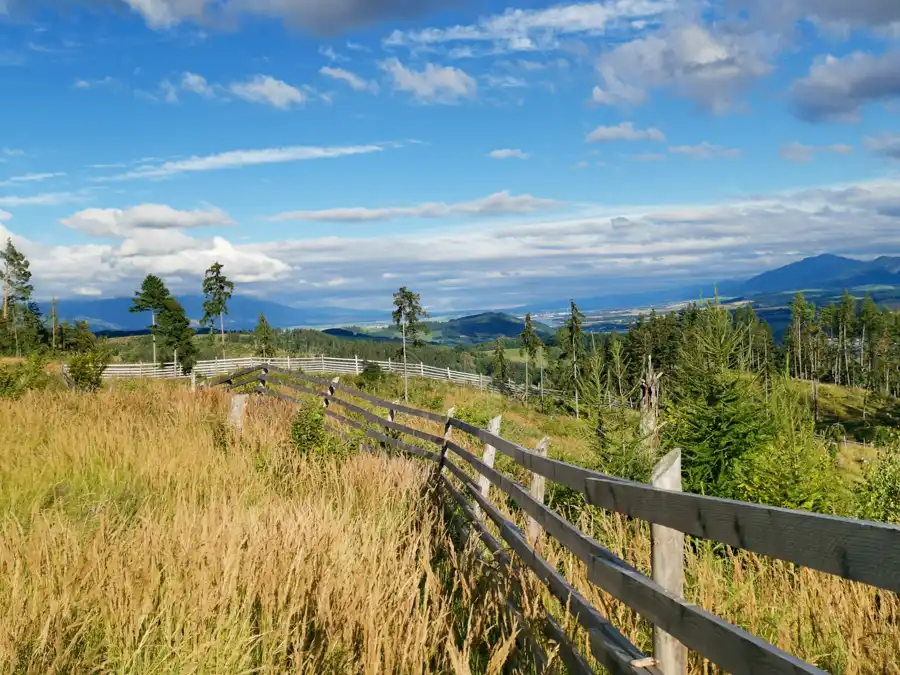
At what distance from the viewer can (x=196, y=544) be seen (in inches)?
165

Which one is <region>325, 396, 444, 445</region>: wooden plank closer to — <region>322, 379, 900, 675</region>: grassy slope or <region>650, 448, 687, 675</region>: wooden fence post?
<region>322, 379, 900, 675</region>: grassy slope

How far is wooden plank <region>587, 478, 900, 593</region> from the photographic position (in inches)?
61.4

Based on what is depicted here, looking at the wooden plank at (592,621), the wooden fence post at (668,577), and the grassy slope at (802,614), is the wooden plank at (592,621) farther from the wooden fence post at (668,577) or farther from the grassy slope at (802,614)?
the grassy slope at (802,614)

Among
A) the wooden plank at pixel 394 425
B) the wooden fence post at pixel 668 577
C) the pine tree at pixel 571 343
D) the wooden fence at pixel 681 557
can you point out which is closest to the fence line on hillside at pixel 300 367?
the pine tree at pixel 571 343

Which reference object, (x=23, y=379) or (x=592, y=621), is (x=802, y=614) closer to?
(x=592, y=621)

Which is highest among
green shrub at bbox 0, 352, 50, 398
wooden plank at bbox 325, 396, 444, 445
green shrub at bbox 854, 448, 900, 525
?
green shrub at bbox 0, 352, 50, 398

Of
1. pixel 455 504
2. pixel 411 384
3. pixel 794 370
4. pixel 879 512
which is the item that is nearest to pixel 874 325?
pixel 794 370

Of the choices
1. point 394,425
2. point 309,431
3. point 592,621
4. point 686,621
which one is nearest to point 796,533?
point 686,621

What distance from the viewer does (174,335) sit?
80438 mm

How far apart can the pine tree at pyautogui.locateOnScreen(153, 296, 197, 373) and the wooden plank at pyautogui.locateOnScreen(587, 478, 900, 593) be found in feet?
268

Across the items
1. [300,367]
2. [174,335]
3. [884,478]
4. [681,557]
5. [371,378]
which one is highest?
[174,335]

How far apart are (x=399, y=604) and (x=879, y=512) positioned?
13541mm

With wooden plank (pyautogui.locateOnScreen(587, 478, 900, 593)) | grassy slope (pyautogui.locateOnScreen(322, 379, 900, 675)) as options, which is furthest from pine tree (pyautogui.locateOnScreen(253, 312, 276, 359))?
wooden plank (pyautogui.locateOnScreen(587, 478, 900, 593))

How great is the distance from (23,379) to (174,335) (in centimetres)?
6768
